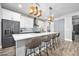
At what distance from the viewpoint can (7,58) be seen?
2.29 meters

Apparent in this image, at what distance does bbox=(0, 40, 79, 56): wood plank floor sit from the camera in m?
2.18

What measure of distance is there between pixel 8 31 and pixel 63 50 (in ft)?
4.23

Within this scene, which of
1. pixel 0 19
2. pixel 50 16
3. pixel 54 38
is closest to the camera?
pixel 0 19

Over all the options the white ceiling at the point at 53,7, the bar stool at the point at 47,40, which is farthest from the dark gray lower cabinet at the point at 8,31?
the bar stool at the point at 47,40

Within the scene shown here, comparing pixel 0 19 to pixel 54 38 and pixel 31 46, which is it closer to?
pixel 31 46

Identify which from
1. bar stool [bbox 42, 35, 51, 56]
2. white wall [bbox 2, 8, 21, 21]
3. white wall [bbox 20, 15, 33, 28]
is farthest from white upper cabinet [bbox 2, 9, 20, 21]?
bar stool [bbox 42, 35, 51, 56]

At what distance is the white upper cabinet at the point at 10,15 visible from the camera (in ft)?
6.93

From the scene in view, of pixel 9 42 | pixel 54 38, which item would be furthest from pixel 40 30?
pixel 9 42

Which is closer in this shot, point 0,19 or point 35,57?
point 0,19

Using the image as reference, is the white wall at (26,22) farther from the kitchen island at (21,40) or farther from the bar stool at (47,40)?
the bar stool at (47,40)

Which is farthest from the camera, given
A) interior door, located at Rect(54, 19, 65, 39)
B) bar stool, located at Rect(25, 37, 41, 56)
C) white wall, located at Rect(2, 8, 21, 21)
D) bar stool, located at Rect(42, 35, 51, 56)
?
bar stool, located at Rect(42, 35, 51, 56)

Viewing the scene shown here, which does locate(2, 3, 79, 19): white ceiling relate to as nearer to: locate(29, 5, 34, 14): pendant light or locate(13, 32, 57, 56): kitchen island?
locate(29, 5, 34, 14): pendant light

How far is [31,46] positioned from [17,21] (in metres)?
0.62

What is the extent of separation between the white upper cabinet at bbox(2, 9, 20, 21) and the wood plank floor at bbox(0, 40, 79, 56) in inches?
24.6
